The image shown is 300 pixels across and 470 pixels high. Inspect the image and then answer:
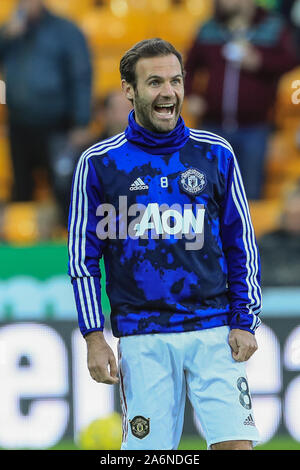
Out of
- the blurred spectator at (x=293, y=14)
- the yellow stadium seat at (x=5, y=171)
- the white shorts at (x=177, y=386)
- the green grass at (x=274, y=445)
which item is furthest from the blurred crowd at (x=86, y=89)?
the white shorts at (x=177, y=386)

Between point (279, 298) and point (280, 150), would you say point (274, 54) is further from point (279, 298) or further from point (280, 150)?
point (279, 298)

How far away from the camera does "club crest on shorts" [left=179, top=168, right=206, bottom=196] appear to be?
3500 mm

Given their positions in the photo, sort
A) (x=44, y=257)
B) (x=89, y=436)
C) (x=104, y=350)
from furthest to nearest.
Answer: (x=44, y=257)
(x=89, y=436)
(x=104, y=350)

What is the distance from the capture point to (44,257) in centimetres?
660

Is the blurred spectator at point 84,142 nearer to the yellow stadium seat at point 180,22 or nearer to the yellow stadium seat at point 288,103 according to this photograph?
the yellow stadium seat at point 180,22

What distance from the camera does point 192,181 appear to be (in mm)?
3508

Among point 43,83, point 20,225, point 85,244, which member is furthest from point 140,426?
point 43,83

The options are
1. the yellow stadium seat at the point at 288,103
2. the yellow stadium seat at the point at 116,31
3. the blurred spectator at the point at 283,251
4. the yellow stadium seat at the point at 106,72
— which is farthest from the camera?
the yellow stadium seat at the point at 116,31

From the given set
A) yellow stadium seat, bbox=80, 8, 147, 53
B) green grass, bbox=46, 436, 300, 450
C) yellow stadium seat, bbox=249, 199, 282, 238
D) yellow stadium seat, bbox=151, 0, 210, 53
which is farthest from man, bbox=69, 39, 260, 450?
yellow stadium seat, bbox=80, 8, 147, 53

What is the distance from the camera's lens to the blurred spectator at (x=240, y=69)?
7.80m

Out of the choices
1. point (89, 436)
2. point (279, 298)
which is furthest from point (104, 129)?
point (89, 436)

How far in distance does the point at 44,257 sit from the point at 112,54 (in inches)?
113

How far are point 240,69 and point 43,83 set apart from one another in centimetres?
152

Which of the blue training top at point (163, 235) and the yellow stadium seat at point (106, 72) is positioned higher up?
the yellow stadium seat at point (106, 72)
